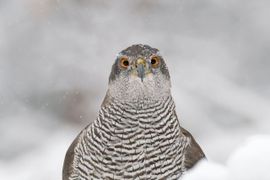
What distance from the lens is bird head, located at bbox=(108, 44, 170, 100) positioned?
459cm

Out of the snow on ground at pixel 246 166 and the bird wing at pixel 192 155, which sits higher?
the bird wing at pixel 192 155

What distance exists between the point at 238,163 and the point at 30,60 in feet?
27.2

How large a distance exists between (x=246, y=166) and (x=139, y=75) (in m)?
2.73

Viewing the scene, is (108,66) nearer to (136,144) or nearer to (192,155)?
(192,155)

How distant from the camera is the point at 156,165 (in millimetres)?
4668

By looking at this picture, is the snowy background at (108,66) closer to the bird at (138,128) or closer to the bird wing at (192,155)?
the bird wing at (192,155)

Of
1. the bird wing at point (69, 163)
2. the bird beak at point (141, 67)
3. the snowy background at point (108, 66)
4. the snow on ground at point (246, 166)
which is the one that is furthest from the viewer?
the snowy background at point (108, 66)

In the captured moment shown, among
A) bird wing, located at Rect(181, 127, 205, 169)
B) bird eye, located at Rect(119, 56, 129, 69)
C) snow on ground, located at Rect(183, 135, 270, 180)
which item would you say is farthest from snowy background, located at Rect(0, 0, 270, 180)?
snow on ground, located at Rect(183, 135, 270, 180)

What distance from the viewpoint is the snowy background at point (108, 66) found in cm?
884

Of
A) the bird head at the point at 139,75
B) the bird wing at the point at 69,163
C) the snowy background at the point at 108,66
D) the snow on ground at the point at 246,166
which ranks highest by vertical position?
the snowy background at the point at 108,66

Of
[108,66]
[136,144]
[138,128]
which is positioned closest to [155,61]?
[138,128]

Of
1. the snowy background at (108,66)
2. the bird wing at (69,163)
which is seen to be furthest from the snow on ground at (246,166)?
the snowy background at (108,66)

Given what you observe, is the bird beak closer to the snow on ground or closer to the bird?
the bird

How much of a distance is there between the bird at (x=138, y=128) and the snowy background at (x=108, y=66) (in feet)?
11.0
